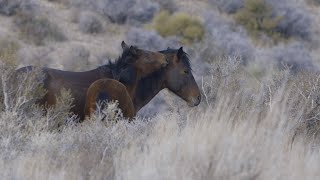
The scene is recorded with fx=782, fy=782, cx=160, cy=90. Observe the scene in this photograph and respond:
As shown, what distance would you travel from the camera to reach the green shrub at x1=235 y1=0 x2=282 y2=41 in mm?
34906

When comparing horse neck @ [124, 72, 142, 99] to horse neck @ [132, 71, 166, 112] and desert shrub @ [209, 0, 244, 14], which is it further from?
desert shrub @ [209, 0, 244, 14]

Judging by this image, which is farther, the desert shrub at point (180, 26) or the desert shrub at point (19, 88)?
the desert shrub at point (180, 26)

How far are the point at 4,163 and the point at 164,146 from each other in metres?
1.25

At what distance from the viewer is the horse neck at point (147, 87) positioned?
32.9 ft

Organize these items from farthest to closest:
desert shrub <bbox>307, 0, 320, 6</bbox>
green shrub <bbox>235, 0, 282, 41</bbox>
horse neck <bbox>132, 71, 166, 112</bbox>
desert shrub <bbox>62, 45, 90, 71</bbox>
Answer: desert shrub <bbox>307, 0, 320, 6</bbox>
green shrub <bbox>235, 0, 282, 41</bbox>
desert shrub <bbox>62, 45, 90, 71</bbox>
horse neck <bbox>132, 71, 166, 112</bbox>

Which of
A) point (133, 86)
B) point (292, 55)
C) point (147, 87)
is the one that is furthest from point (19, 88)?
point (292, 55)

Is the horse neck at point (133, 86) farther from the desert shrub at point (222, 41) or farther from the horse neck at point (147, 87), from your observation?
the desert shrub at point (222, 41)

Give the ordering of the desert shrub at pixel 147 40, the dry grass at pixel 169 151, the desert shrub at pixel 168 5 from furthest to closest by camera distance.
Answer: the desert shrub at pixel 168 5 < the desert shrub at pixel 147 40 < the dry grass at pixel 169 151

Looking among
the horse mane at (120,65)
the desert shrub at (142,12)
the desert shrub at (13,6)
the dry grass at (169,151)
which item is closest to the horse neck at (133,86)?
the horse mane at (120,65)

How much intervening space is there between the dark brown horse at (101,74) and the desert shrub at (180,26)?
2100 centimetres

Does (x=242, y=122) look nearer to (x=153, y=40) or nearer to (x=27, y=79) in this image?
(x=27, y=79)

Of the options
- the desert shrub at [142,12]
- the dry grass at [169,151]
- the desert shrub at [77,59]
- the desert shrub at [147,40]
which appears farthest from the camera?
the desert shrub at [142,12]

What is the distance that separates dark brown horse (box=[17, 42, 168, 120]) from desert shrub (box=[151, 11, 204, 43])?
21.0m

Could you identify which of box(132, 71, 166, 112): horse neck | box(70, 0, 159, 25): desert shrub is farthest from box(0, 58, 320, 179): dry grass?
box(70, 0, 159, 25): desert shrub
